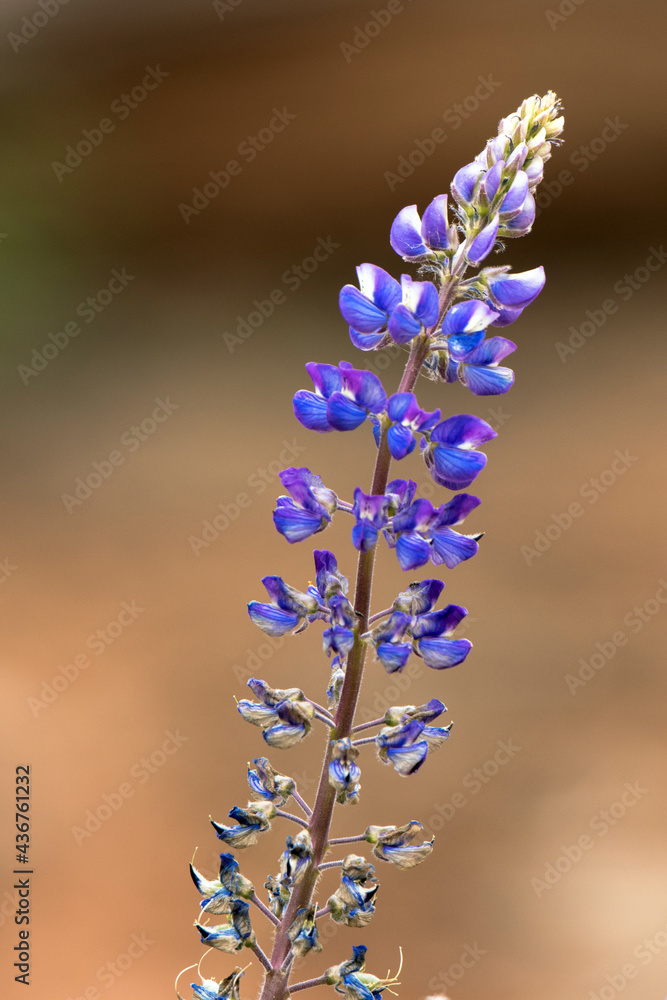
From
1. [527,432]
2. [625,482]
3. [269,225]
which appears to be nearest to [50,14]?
[269,225]

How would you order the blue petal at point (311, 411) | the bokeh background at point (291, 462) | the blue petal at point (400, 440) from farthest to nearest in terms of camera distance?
the bokeh background at point (291, 462) → the blue petal at point (311, 411) → the blue petal at point (400, 440)

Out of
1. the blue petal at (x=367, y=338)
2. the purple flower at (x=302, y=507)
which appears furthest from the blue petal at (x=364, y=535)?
the blue petal at (x=367, y=338)

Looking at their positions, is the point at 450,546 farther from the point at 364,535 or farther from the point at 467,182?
the point at 467,182

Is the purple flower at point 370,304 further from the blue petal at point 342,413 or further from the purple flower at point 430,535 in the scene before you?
the purple flower at point 430,535

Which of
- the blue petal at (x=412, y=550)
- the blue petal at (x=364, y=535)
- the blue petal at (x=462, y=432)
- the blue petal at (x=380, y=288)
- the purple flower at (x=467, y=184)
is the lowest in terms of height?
the blue petal at (x=364, y=535)

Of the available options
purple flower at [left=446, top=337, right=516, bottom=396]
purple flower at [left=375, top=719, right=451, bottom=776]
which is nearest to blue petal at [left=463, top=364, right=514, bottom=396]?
purple flower at [left=446, top=337, right=516, bottom=396]

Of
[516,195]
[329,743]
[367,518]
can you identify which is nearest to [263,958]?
[329,743]

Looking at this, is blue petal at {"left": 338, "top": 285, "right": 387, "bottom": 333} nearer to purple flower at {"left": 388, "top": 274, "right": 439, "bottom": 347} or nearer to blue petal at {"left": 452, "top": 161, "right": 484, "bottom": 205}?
purple flower at {"left": 388, "top": 274, "right": 439, "bottom": 347}
